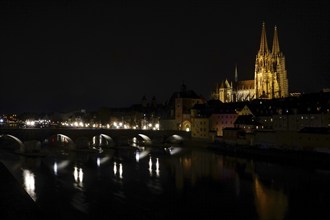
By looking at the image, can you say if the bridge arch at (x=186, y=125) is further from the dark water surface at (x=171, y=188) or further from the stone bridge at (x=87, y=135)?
the dark water surface at (x=171, y=188)

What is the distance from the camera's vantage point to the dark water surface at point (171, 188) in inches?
756

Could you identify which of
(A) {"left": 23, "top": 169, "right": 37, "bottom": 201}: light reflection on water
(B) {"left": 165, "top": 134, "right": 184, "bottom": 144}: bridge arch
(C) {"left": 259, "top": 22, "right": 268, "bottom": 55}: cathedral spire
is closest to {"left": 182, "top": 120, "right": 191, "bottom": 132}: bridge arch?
(B) {"left": 165, "top": 134, "right": 184, "bottom": 144}: bridge arch

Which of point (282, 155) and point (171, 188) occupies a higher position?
point (282, 155)

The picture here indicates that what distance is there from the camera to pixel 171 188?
82.0ft

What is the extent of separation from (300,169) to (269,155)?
8.03 m

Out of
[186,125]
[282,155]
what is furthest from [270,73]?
[282,155]

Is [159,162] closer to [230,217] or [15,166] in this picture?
→ [15,166]

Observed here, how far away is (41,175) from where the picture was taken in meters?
29.0

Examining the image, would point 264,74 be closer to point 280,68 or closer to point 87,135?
point 280,68

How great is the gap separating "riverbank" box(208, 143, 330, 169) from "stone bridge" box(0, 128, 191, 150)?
1058cm

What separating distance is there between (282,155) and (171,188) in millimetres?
17898

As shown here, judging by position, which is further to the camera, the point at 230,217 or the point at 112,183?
the point at 112,183

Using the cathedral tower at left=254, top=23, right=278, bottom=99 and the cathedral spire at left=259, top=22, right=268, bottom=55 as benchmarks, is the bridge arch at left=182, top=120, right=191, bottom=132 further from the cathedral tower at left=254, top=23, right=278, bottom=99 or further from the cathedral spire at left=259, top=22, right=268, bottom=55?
the cathedral spire at left=259, top=22, right=268, bottom=55

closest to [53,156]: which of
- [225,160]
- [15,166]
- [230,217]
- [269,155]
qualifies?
[15,166]
